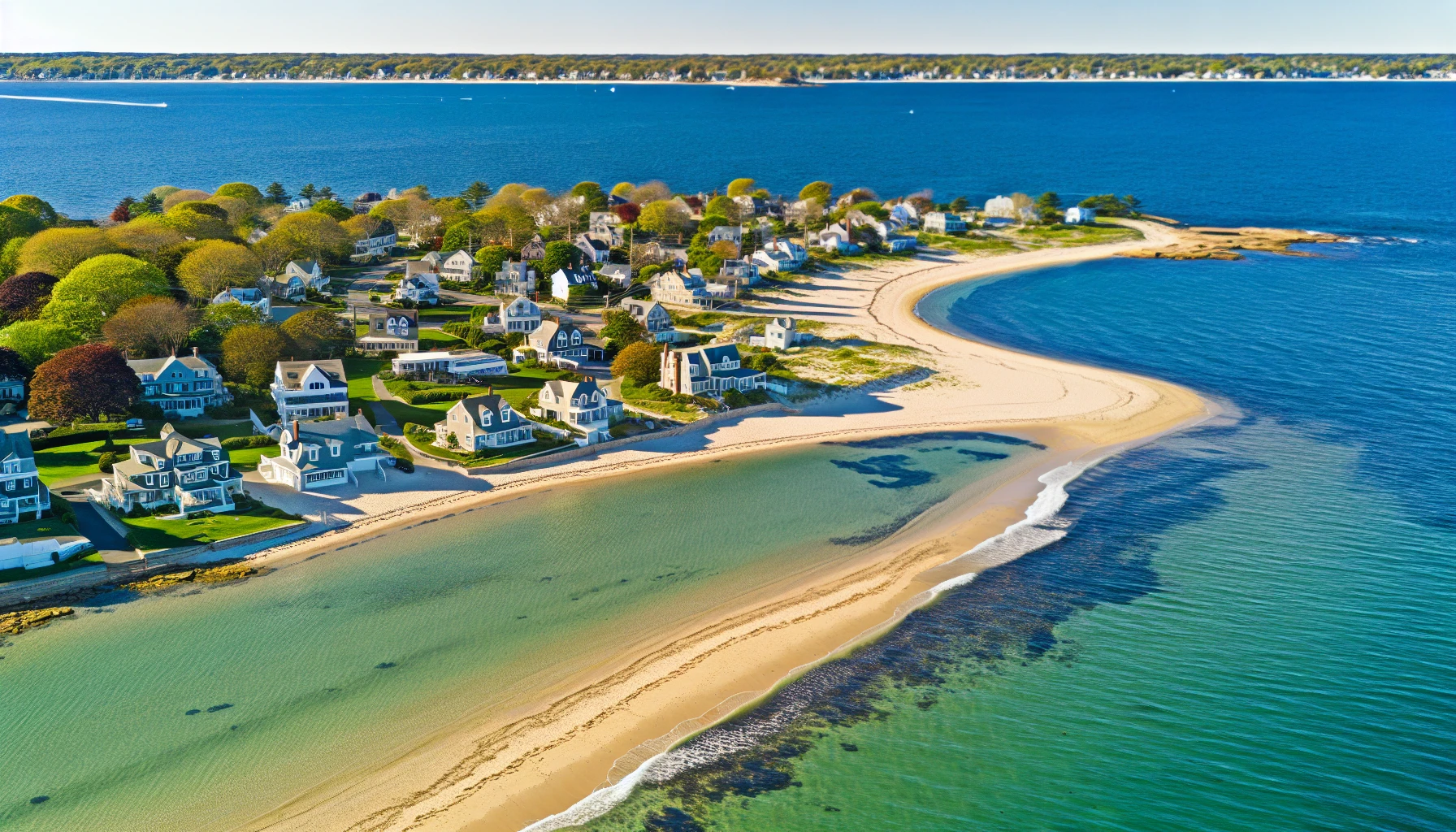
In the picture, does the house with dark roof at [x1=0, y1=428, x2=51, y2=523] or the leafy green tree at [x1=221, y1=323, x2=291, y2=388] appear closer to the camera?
the house with dark roof at [x1=0, y1=428, x2=51, y2=523]

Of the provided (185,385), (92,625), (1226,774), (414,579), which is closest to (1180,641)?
(1226,774)

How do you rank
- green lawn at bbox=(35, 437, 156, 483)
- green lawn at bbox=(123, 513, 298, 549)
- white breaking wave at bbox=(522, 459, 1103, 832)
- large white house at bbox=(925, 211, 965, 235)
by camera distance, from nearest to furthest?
white breaking wave at bbox=(522, 459, 1103, 832) < green lawn at bbox=(123, 513, 298, 549) < green lawn at bbox=(35, 437, 156, 483) < large white house at bbox=(925, 211, 965, 235)

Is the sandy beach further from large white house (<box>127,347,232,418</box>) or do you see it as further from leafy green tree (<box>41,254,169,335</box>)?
leafy green tree (<box>41,254,169,335</box>)

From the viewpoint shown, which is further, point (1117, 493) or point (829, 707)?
point (1117, 493)

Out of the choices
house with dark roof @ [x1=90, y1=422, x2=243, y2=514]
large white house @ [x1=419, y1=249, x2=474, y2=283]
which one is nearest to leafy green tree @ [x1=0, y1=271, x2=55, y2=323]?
house with dark roof @ [x1=90, y1=422, x2=243, y2=514]

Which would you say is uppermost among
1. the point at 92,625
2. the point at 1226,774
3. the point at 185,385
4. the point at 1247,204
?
the point at 1247,204

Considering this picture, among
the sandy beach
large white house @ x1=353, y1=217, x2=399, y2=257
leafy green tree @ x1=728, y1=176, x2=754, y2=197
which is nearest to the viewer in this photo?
the sandy beach

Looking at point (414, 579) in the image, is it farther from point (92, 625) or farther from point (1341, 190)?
point (1341, 190)

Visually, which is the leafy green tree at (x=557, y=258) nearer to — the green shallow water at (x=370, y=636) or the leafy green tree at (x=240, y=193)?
the leafy green tree at (x=240, y=193)
